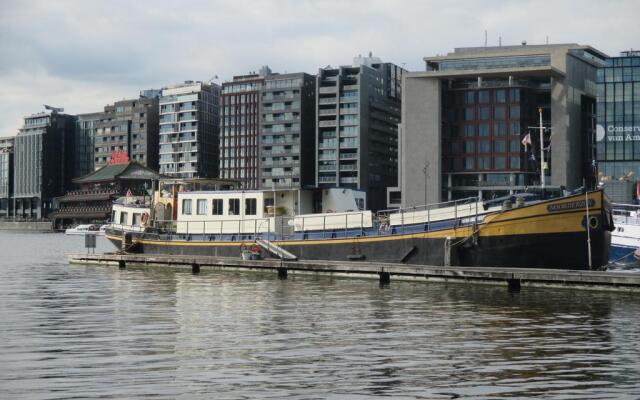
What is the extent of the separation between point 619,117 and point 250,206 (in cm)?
10248

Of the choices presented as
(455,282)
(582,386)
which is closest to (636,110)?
(455,282)

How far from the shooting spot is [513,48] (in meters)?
165

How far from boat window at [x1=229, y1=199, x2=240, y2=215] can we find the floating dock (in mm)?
4099

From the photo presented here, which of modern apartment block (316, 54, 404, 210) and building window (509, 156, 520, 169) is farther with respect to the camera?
modern apartment block (316, 54, 404, 210)

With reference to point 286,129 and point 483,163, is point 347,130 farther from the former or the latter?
point 483,163

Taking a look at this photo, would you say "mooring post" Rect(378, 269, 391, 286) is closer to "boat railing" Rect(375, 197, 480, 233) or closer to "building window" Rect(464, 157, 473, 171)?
"boat railing" Rect(375, 197, 480, 233)

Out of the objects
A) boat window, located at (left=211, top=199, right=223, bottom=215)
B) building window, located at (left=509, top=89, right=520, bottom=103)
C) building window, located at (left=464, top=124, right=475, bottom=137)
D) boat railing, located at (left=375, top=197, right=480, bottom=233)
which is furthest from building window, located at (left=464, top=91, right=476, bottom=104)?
boat railing, located at (left=375, top=197, right=480, bottom=233)

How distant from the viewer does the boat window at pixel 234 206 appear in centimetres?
5138

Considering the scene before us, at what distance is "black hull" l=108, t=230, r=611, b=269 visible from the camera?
38.7 meters

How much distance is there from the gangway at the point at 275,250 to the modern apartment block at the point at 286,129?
5624 inches

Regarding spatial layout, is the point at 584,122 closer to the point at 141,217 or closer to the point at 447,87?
the point at 447,87

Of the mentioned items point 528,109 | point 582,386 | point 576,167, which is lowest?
point 582,386

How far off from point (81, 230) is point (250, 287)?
150361 millimetres

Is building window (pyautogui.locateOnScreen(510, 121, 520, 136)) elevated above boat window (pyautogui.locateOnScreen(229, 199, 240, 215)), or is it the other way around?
building window (pyautogui.locateOnScreen(510, 121, 520, 136))
